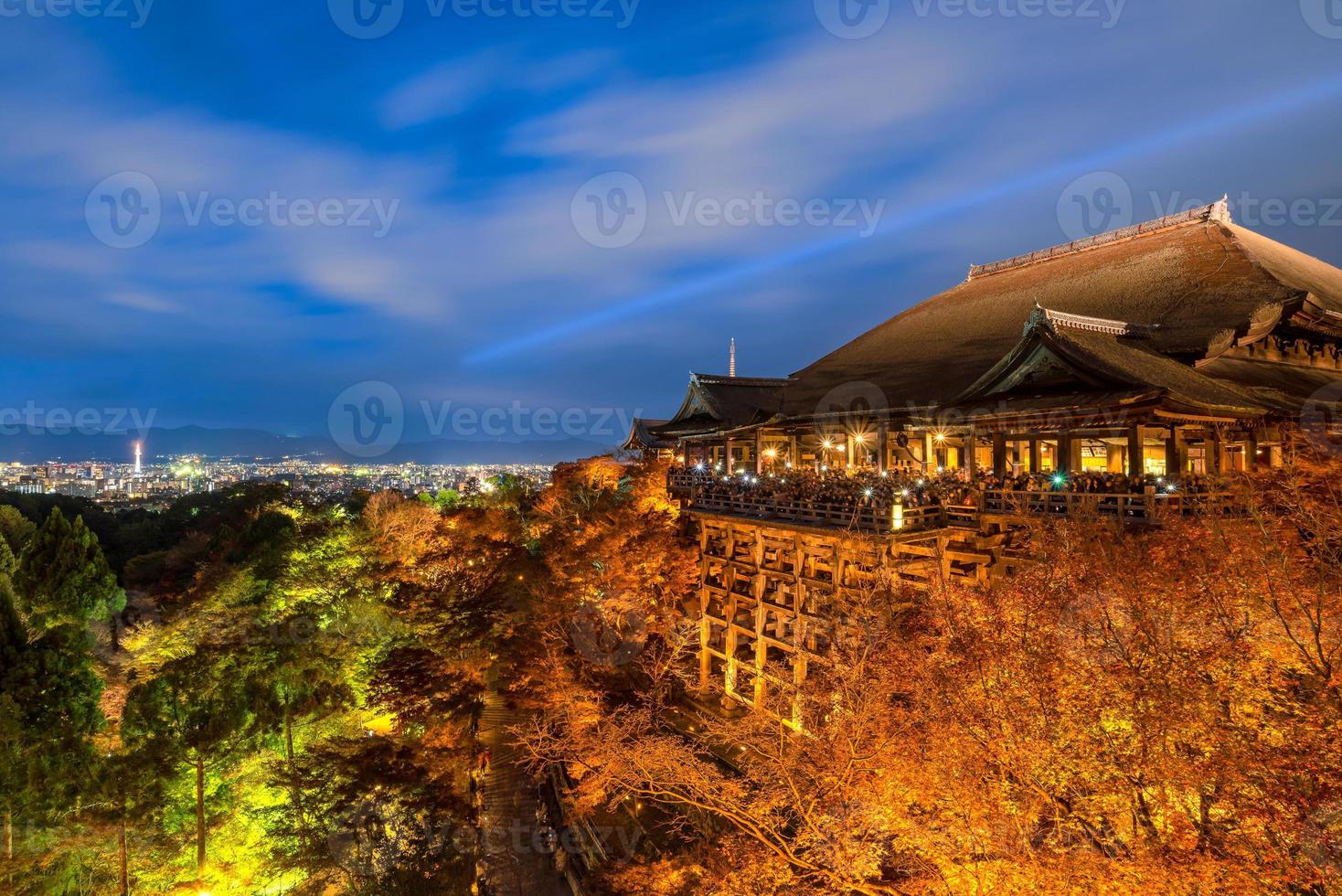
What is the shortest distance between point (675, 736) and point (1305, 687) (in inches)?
469

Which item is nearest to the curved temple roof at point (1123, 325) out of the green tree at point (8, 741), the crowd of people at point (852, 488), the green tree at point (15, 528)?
the crowd of people at point (852, 488)

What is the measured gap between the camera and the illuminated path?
52.0ft

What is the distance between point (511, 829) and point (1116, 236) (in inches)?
1236

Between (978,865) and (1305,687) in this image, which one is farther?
(978,865)

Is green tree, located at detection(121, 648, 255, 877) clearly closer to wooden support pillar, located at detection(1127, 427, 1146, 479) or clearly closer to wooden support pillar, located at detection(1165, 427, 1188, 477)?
wooden support pillar, located at detection(1127, 427, 1146, 479)

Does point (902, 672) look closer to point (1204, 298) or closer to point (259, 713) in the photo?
point (1204, 298)

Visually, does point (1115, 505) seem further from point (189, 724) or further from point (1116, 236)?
point (189, 724)

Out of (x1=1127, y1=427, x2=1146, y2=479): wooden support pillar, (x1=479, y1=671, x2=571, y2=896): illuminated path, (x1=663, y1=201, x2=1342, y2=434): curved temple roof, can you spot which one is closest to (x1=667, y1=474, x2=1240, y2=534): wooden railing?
(x1=1127, y1=427, x2=1146, y2=479): wooden support pillar

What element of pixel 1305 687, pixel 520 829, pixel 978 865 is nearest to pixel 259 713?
pixel 520 829

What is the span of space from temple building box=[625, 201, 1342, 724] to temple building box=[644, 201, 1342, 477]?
0.08m

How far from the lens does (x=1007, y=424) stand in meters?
14.7

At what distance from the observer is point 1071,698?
30.1 ft

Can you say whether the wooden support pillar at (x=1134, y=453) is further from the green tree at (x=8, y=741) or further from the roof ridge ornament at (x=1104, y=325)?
the green tree at (x=8, y=741)

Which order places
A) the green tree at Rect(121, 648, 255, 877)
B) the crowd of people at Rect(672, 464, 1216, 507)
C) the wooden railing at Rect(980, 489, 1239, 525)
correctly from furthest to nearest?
the green tree at Rect(121, 648, 255, 877)
the crowd of people at Rect(672, 464, 1216, 507)
the wooden railing at Rect(980, 489, 1239, 525)
